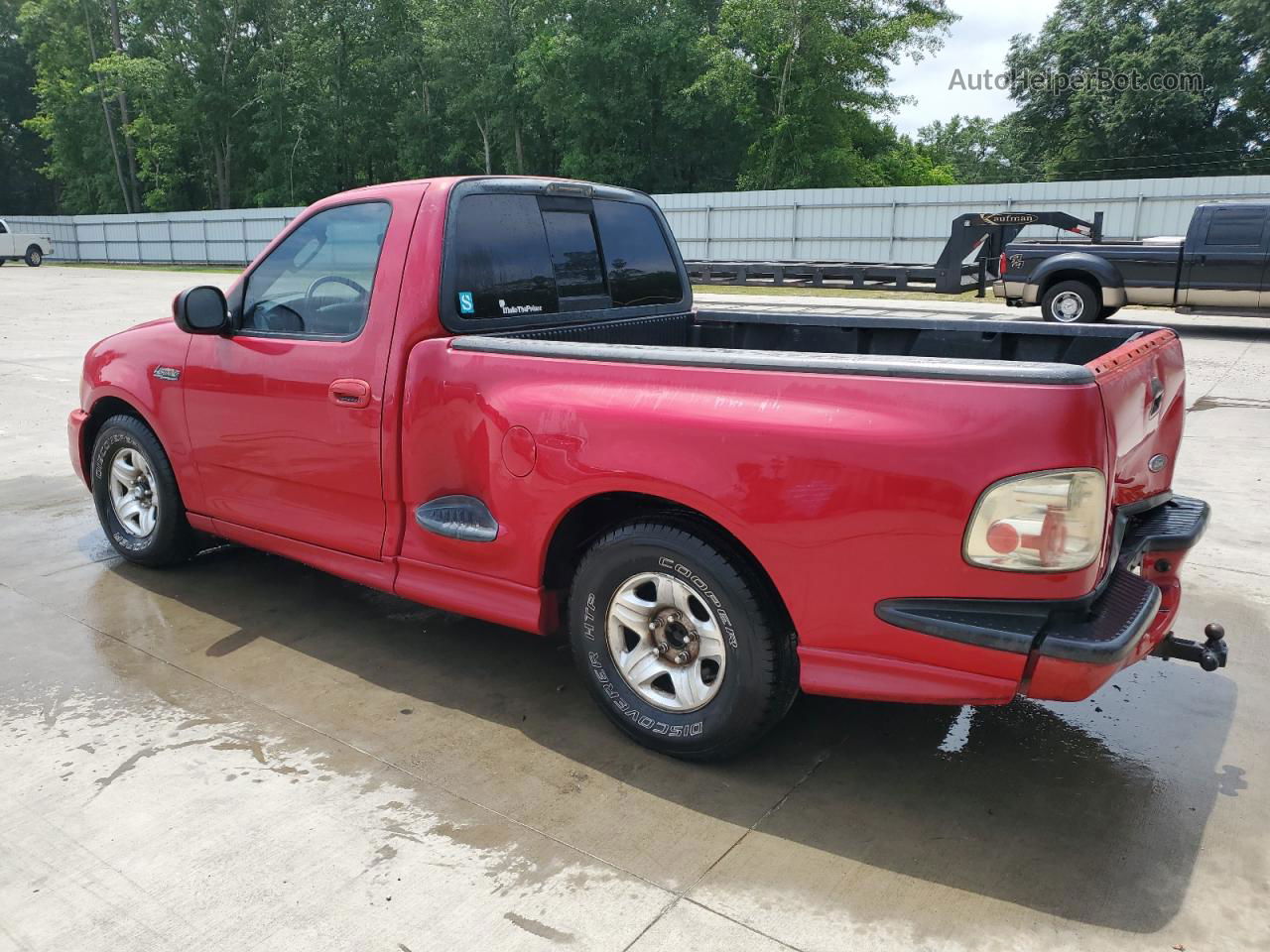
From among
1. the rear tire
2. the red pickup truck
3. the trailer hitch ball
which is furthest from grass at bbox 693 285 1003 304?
the trailer hitch ball

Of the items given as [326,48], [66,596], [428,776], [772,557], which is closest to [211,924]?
[428,776]

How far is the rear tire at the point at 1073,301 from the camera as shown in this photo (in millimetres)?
15719

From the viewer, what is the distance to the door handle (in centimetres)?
376

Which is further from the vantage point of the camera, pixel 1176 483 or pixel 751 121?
pixel 751 121

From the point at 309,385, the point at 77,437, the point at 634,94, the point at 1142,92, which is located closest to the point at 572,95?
the point at 634,94

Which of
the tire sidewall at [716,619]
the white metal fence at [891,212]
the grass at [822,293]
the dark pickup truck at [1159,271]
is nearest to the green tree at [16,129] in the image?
the white metal fence at [891,212]

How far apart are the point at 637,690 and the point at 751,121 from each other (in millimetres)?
43092

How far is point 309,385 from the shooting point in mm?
3963

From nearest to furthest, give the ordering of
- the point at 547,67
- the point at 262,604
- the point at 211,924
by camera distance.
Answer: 1. the point at 211,924
2. the point at 262,604
3. the point at 547,67

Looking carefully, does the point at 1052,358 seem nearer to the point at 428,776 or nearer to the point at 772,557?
the point at 772,557

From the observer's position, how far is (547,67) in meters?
47.7

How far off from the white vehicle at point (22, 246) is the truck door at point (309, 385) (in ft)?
143

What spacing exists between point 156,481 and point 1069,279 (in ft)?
48.2

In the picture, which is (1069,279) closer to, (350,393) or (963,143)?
(350,393)
